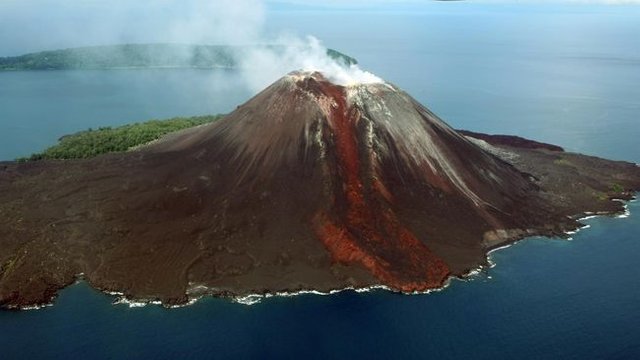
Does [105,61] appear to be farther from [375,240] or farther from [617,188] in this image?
[375,240]

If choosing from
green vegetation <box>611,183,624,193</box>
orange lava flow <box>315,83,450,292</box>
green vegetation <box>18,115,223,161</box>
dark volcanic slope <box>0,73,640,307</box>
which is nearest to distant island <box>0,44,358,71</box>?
green vegetation <box>18,115,223,161</box>

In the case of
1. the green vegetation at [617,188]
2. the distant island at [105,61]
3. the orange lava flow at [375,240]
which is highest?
the distant island at [105,61]

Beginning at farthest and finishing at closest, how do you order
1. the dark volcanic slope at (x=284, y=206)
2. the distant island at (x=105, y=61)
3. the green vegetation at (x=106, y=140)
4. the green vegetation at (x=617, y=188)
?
the distant island at (x=105, y=61) → the green vegetation at (x=106, y=140) → the green vegetation at (x=617, y=188) → the dark volcanic slope at (x=284, y=206)

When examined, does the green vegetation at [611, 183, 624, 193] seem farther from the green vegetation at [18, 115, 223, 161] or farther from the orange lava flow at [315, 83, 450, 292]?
the green vegetation at [18, 115, 223, 161]

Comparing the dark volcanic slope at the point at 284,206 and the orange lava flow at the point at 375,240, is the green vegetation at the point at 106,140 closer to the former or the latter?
the dark volcanic slope at the point at 284,206

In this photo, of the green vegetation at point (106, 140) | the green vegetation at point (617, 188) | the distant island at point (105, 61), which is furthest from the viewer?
the distant island at point (105, 61)

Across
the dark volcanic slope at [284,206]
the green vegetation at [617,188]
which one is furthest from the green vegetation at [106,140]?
the green vegetation at [617,188]

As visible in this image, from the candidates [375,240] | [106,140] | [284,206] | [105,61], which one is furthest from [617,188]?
[105,61]

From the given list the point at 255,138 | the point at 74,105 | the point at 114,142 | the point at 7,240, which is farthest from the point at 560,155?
the point at 74,105
